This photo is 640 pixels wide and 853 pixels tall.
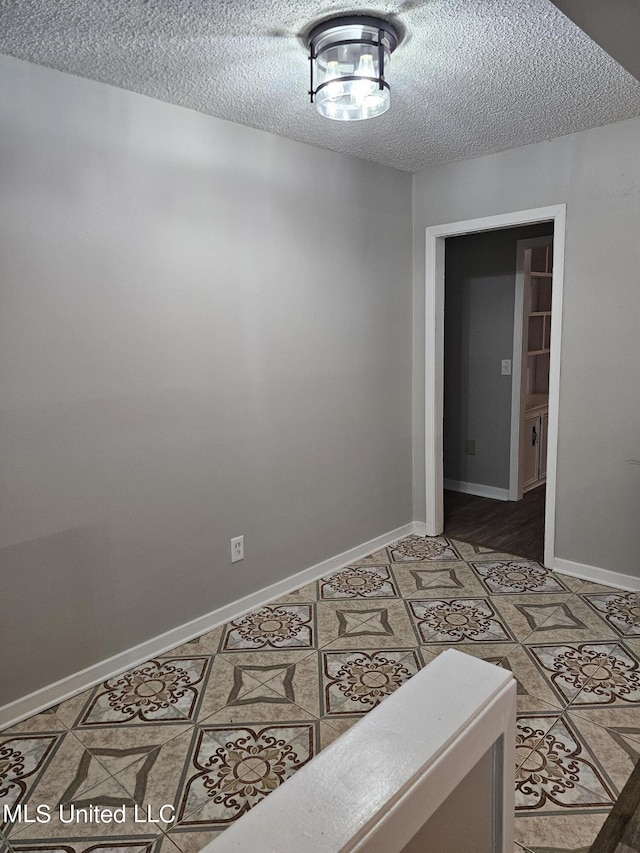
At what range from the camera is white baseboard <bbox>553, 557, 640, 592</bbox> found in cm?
326

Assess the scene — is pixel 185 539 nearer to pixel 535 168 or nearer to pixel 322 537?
pixel 322 537

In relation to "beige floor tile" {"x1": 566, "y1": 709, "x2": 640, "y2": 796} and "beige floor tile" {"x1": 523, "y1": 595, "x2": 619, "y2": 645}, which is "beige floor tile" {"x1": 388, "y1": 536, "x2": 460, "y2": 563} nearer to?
"beige floor tile" {"x1": 523, "y1": 595, "x2": 619, "y2": 645}

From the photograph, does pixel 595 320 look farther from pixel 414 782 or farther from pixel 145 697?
pixel 414 782

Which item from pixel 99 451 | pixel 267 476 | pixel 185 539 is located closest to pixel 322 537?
pixel 267 476

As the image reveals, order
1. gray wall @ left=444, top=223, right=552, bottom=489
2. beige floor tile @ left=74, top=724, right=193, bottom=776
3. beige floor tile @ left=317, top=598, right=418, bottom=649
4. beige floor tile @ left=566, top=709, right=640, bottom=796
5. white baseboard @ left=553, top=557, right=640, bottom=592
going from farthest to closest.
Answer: gray wall @ left=444, top=223, right=552, bottom=489, white baseboard @ left=553, top=557, right=640, bottom=592, beige floor tile @ left=317, top=598, right=418, bottom=649, beige floor tile @ left=74, top=724, right=193, bottom=776, beige floor tile @ left=566, top=709, right=640, bottom=796

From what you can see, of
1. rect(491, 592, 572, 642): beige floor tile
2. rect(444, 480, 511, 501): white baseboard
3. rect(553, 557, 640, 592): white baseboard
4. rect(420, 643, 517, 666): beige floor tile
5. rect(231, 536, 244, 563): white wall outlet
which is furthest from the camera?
rect(444, 480, 511, 501): white baseboard

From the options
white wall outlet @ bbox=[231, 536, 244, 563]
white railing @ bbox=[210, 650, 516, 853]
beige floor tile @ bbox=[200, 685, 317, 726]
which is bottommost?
beige floor tile @ bbox=[200, 685, 317, 726]

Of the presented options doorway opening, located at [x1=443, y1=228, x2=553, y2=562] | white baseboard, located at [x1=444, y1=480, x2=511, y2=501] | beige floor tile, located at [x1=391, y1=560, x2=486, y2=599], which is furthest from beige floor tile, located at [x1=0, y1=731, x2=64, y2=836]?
white baseboard, located at [x1=444, y1=480, x2=511, y2=501]

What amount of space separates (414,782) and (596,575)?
2.96 m

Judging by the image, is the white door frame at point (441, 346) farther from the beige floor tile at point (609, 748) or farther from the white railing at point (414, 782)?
the white railing at point (414, 782)

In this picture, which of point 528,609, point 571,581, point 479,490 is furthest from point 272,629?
point 479,490

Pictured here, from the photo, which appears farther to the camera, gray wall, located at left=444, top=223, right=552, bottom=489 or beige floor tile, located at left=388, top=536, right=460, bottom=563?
gray wall, located at left=444, top=223, right=552, bottom=489

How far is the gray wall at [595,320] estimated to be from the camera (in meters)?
3.11

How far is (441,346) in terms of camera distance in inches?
157
